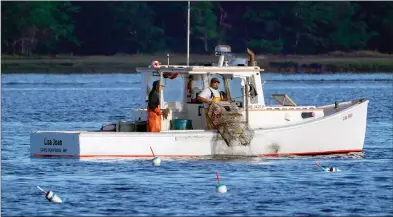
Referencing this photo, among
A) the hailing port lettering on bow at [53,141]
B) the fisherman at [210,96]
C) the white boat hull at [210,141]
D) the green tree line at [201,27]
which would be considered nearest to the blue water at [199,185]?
the white boat hull at [210,141]

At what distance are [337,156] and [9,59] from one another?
7947 cm

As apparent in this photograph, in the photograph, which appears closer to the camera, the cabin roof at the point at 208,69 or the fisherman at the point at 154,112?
Answer: the fisherman at the point at 154,112

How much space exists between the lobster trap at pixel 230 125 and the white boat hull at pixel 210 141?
0.15 meters

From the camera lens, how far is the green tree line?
116 m

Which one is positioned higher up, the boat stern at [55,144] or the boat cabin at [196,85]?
the boat cabin at [196,85]

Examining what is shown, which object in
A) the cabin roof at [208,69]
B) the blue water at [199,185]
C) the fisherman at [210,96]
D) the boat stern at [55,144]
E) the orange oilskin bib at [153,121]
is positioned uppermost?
the cabin roof at [208,69]

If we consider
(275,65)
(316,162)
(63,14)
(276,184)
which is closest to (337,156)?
(316,162)

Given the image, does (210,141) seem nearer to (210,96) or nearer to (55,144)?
(210,96)

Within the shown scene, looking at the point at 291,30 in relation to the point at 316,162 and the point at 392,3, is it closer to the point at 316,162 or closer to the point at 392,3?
the point at 392,3

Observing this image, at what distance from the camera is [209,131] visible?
3297 centimetres

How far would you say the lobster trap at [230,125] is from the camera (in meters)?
32.9

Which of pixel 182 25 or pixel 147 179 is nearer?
pixel 147 179

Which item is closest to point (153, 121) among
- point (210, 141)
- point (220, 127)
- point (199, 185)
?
point (210, 141)

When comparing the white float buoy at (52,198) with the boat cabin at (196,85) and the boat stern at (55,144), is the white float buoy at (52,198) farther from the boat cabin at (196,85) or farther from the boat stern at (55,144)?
the boat cabin at (196,85)
